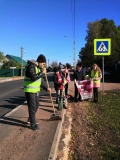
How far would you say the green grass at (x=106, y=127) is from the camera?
21.1ft

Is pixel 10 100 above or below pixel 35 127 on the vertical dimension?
below

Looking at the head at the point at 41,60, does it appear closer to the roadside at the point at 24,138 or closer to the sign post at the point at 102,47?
the roadside at the point at 24,138

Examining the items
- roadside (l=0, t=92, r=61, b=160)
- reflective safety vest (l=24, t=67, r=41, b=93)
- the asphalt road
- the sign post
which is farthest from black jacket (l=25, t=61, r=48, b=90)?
the sign post

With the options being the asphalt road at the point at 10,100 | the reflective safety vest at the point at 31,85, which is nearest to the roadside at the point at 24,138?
the reflective safety vest at the point at 31,85

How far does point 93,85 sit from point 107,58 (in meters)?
34.5

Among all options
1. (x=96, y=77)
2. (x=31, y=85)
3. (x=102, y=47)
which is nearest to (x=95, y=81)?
(x=96, y=77)

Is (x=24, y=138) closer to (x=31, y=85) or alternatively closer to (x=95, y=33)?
(x=31, y=85)

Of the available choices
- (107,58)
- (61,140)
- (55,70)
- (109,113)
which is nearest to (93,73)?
(55,70)

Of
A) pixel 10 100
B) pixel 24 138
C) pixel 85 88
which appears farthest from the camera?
pixel 10 100

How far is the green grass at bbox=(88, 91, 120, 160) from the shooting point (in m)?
6.42

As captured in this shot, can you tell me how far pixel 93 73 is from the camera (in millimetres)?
13602

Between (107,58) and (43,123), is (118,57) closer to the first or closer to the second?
(107,58)

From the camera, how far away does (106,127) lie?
852 centimetres

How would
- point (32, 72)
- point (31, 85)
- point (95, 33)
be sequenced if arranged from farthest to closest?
point (95, 33), point (31, 85), point (32, 72)
